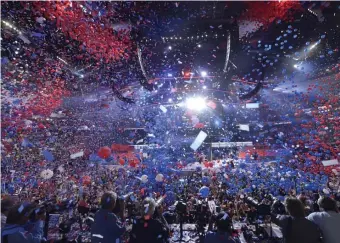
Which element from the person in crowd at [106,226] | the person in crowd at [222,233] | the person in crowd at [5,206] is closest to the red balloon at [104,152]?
the person in crowd at [5,206]

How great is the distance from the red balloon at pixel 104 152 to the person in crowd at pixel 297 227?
1505 centimetres

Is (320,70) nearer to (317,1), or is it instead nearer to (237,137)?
(237,137)

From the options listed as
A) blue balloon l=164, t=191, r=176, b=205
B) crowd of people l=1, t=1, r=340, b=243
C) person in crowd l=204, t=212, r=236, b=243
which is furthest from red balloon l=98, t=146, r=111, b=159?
person in crowd l=204, t=212, r=236, b=243

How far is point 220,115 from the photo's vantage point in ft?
43.7

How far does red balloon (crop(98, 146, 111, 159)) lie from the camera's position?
1664 centimetres

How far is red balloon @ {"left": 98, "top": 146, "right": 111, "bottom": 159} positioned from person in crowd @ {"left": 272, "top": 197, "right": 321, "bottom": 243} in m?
15.1

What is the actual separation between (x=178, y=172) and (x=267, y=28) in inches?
328

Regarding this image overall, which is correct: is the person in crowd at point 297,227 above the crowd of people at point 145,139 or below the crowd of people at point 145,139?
below

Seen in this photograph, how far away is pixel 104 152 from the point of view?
17.1 meters

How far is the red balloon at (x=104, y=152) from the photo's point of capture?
16644 mm

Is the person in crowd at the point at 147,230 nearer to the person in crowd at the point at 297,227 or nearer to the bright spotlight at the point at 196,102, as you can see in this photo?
the person in crowd at the point at 297,227

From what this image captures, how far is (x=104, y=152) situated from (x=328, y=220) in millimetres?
16071

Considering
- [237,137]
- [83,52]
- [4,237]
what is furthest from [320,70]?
[4,237]

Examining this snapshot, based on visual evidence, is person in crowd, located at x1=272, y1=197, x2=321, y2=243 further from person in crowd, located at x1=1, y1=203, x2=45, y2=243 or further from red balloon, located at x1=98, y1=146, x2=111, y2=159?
red balloon, located at x1=98, y1=146, x2=111, y2=159
